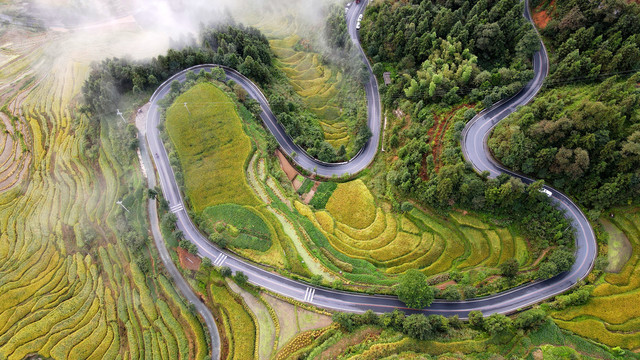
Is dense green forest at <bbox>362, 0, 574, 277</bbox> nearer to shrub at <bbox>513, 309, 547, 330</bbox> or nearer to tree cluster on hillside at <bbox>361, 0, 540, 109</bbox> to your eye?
tree cluster on hillside at <bbox>361, 0, 540, 109</bbox>

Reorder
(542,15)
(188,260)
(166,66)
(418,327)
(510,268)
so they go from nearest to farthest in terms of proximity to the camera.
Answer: (418,327) → (510,268) → (188,260) → (542,15) → (166,66)

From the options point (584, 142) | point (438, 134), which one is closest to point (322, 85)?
point (438, 134)

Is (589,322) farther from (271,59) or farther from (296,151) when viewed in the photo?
(271,59)

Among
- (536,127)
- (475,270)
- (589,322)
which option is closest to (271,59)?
(536,127)

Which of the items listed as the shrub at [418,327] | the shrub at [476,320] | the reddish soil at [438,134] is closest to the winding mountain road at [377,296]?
the shrub at [476,320]

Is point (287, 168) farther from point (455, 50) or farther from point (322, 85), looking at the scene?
point (455, 50)
